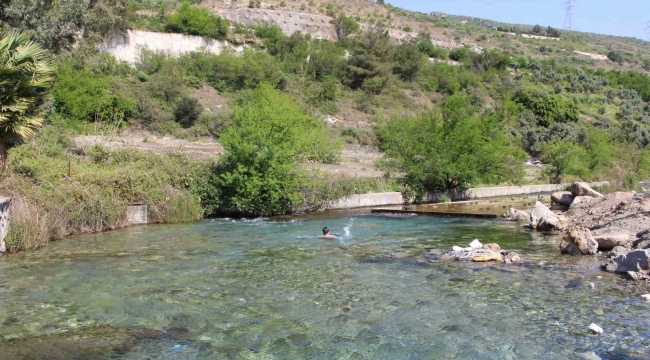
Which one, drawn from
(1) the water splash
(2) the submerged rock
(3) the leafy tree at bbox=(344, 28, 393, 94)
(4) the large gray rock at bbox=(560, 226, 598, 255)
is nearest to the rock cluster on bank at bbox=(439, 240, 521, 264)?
(4) the large gray rock at bbox=(560, 226, 598, 255)

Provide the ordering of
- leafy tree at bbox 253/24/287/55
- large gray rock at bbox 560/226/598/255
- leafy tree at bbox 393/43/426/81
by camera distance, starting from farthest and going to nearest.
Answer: leafy tree at bbox 393/43/426/81
leafy tree at bbox 253/24/287/55
large gray rock at bbox 560/226/598/255

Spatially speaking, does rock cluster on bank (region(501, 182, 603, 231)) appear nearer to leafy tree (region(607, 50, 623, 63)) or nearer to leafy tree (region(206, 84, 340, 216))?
leafy tree (region(206, 84, 340, 216))

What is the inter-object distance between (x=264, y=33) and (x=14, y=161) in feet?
172

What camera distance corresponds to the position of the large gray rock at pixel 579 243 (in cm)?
1688

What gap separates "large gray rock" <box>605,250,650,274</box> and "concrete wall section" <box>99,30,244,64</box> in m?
50.1

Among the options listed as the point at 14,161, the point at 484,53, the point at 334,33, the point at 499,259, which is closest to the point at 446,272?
the point at 499,259

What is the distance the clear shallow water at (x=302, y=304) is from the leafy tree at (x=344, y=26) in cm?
7009

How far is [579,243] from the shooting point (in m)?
17.0

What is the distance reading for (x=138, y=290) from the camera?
12.9 meters

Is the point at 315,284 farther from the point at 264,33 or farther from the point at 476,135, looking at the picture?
the point at 264,33

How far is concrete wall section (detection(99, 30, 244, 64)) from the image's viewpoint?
183ft

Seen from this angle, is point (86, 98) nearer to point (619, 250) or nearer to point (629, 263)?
point (619, 250)

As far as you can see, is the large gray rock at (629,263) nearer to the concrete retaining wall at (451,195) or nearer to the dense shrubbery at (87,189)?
the concrete retaining wall at (451,195)

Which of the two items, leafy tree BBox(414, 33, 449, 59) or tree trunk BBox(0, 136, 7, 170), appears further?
leafy tree BBox(414, 33, 449, 59)
